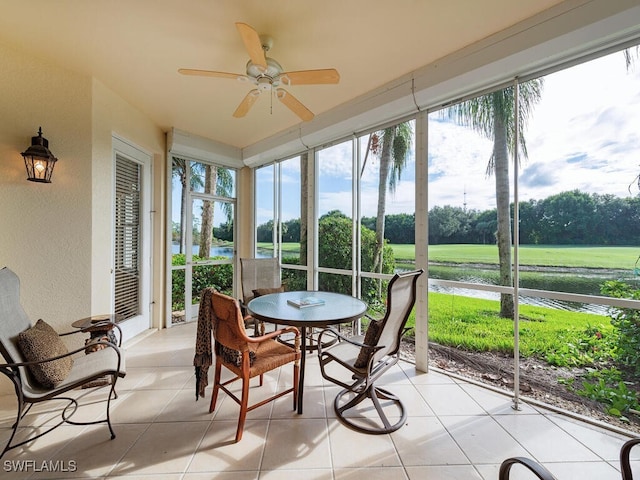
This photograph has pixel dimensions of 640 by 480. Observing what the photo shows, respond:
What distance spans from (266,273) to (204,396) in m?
1.81

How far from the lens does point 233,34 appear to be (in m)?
2.12

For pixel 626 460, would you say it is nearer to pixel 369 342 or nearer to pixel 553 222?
pixel 369 342

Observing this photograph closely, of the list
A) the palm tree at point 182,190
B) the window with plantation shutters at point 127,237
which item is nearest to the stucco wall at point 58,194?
the window with plantation shutters at point 127,237

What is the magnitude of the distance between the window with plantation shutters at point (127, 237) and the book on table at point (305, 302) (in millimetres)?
2429

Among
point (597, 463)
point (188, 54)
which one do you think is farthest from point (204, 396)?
point (188, 54)

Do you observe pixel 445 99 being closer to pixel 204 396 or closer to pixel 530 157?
pixel 530 157

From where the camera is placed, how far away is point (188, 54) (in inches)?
93.1

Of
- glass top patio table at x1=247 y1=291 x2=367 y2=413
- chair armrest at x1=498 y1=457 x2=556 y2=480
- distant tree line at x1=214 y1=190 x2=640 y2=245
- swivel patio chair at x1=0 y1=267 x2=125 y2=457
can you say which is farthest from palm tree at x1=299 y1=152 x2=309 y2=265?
chair armrest at x1=498 y1=457 x2=556 y2=480

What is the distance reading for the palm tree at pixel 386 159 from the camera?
3.17 m

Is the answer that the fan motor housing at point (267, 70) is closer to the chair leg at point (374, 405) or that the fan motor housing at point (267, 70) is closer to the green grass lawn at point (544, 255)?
the green grass lawn at point (544, 255)

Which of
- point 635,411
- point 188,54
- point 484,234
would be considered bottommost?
point 635,411

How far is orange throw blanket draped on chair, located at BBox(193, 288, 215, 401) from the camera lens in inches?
79.2

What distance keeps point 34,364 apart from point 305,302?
5.94 feet

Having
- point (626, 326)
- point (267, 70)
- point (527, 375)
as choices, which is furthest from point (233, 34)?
point (527, 375)
